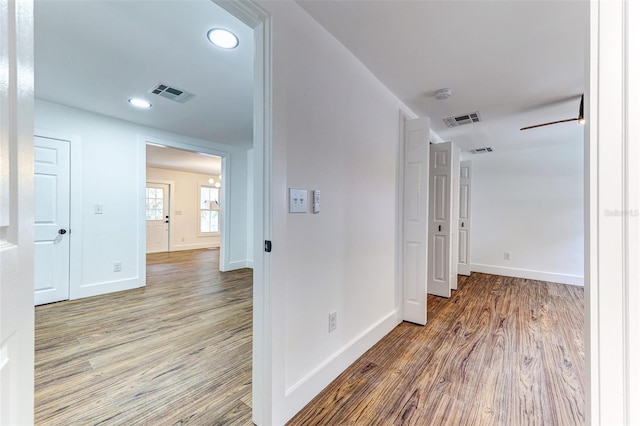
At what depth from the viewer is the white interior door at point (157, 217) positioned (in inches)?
279

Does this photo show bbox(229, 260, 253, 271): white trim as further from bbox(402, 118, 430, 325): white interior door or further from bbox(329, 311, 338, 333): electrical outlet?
bbox(329, 311, 338, 333): electrical outlet

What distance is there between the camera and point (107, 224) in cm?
346

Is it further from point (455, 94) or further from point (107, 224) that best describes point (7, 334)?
point (107, 224)

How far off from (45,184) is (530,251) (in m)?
7.20

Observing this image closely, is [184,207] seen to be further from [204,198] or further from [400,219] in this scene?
[400,219]

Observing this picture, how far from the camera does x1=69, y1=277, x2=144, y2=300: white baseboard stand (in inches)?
126

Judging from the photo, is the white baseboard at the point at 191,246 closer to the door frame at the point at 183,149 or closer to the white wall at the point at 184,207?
the white wall at the point at 184,207

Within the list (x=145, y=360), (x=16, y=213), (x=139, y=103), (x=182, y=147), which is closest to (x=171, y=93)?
(x=139, y=103)

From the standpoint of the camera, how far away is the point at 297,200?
4.70ft

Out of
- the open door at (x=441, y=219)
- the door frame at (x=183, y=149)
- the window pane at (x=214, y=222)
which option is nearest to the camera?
the open door at (x=441, y=219)

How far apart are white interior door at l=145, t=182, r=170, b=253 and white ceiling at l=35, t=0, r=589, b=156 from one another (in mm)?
4540

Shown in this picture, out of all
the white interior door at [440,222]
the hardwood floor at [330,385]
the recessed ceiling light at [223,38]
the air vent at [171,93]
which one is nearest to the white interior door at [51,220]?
the hardwood floor at [330,385]

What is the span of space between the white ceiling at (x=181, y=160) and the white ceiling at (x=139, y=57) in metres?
1.99
